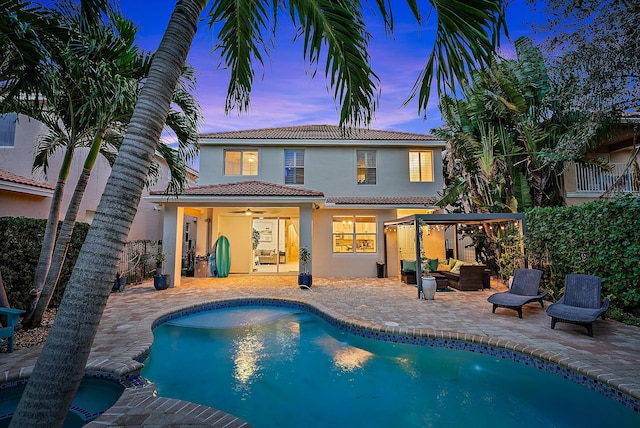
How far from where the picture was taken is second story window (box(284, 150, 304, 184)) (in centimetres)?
1864

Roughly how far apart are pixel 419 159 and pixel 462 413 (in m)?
15.6

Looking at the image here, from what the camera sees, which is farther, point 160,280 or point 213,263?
point 213,263

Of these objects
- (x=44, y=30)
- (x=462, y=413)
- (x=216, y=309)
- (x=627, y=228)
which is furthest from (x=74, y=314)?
(x=627, y=228)

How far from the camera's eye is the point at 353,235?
17672 mm

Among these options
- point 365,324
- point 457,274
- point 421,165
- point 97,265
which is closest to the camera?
point 97,265

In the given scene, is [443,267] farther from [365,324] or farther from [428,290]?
[365,324]

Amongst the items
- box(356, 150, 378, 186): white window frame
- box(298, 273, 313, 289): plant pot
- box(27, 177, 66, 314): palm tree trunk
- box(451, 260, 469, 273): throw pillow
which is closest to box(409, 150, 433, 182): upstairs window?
box(356, 150, 378, 186): white window frame

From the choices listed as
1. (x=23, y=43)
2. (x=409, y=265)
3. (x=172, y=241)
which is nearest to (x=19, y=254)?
(x=23, y=43)

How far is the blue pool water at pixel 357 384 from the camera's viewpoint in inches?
207

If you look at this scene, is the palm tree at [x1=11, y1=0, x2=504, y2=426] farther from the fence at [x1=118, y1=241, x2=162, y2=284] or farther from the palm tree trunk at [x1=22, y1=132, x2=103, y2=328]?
the fence at [x1=118, y1=241, x2=162, y2=284]

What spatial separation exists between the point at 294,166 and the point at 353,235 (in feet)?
17.8

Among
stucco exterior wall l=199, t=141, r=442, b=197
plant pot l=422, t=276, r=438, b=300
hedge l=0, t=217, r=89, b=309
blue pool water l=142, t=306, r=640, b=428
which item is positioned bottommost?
blue pool water l=142, t=306, r=640, b=428

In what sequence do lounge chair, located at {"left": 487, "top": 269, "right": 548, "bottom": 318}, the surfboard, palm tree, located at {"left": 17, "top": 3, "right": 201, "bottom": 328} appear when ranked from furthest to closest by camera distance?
1. the surfboard
2. lounge chair, located at {"left": 487, "top": 269, "right": 548, "bottom": 318}
3. palm tree, located at {"left": 17, "top": 3, "right": 201, "bottom": 328}

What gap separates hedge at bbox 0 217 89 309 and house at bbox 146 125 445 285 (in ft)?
28.9
